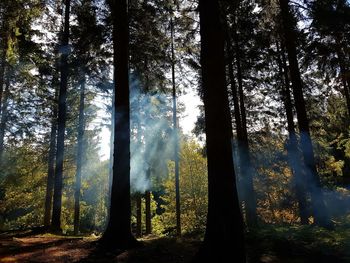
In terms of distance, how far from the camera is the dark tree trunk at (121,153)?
908 centimetres

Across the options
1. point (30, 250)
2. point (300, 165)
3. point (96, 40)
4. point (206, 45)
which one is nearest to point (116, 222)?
point (30, 250)

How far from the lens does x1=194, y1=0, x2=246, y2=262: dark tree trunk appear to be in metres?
6.40

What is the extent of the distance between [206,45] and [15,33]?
232 inches

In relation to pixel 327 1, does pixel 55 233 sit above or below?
below

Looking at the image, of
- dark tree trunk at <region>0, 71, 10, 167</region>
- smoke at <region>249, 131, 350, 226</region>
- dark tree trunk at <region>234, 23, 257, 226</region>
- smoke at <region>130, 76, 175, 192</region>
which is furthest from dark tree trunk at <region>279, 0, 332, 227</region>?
dark tree trunk at <region>0, 71, 10, 167</region>

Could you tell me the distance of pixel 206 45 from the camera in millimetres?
7664

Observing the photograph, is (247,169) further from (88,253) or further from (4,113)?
(4,113)

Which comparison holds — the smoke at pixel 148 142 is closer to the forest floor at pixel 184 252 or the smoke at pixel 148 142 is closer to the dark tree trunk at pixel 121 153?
the dark tree trunk at pixel 121 153

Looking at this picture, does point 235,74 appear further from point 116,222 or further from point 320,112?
point 116,222

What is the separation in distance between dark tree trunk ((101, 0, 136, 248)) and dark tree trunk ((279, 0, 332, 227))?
605cm

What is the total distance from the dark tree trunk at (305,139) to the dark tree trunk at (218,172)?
597cm

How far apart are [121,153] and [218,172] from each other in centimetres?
399

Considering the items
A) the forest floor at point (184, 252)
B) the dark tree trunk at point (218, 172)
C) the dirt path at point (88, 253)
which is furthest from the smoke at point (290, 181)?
the dark tree trunk at point (218, 172)

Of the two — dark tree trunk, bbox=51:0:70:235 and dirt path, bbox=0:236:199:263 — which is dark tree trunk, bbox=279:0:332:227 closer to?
dirt path, bbox=0:236:199:263
